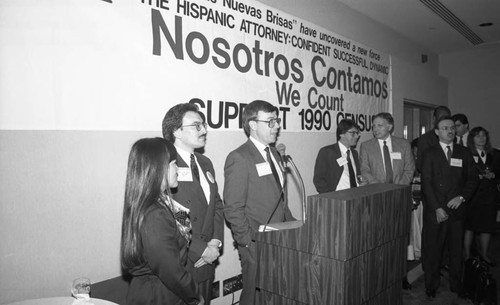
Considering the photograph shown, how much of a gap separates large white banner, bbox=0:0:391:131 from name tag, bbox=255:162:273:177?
64cm

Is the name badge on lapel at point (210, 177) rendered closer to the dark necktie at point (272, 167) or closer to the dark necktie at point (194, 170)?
the dark necktie at point (194, 170)

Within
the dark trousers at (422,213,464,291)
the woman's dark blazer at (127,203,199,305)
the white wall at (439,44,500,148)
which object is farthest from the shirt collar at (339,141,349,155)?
the white wall at (439,44,500,148)

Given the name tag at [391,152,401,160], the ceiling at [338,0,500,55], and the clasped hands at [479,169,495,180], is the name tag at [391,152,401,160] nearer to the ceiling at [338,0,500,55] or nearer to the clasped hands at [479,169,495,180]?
the clasped hands at [479,169,495,180]

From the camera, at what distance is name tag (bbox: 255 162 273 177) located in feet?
7.90

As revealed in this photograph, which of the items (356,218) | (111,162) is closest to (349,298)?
(356,218)

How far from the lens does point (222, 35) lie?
2.90 m

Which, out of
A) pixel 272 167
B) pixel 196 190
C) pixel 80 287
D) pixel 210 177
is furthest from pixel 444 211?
pixel 80 287

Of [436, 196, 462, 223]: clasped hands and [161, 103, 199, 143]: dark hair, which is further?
[436, 196, 462, 223]: clasped hands

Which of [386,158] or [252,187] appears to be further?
[386,158]

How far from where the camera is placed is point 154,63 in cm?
243

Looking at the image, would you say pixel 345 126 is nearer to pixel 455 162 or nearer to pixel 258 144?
pixel 455 162

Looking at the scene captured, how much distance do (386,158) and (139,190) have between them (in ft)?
9.90

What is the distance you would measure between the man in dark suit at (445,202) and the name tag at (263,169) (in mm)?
1858

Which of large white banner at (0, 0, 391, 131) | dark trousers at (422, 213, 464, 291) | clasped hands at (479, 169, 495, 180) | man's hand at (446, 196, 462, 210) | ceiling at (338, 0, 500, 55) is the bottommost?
dark trousers at (422, 213, 464, 291)
